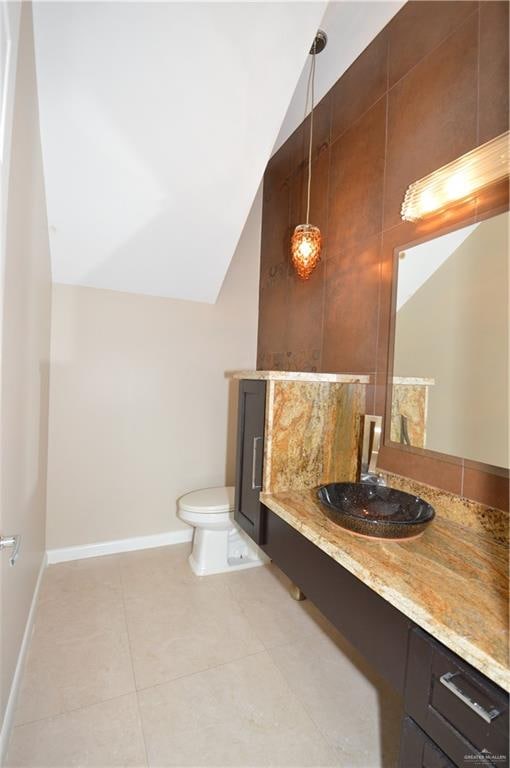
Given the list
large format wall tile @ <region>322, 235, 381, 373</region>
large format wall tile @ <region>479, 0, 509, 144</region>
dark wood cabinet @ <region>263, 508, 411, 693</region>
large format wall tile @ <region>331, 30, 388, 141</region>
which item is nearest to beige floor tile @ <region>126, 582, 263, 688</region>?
dark wood cabinet @ <region>263, 508, 411, 693</region>

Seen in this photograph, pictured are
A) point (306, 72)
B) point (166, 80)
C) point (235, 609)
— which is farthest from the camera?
point (306, 72)

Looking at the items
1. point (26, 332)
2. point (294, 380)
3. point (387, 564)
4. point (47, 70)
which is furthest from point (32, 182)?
point (387, 564)

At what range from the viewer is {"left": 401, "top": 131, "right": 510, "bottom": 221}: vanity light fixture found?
1.16m

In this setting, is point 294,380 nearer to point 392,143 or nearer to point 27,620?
point 392,143

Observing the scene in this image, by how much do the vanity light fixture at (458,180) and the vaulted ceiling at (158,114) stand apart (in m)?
0.81

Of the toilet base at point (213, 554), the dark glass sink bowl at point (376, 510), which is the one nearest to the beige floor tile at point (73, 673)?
the toilet base at point (213, 554)

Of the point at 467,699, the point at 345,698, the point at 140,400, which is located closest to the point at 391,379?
the point at 467,699

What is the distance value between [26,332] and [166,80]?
1.27m

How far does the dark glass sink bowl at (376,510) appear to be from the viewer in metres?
1.08

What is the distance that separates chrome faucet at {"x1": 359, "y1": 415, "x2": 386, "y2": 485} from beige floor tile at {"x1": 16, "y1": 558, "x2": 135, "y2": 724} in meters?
1.33

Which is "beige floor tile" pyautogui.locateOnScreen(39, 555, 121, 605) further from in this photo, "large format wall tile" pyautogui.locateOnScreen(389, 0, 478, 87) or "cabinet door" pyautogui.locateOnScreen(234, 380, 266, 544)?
"large format wall tile" pyautogui.locateOnScreen(389, 0, 478, 87)

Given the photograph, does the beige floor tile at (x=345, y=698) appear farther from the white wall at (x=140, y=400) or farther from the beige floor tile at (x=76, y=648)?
the white wall at (x=140, y=400)

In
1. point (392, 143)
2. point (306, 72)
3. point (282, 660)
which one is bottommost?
point (282, 660)

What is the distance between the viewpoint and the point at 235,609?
6.34 feet
